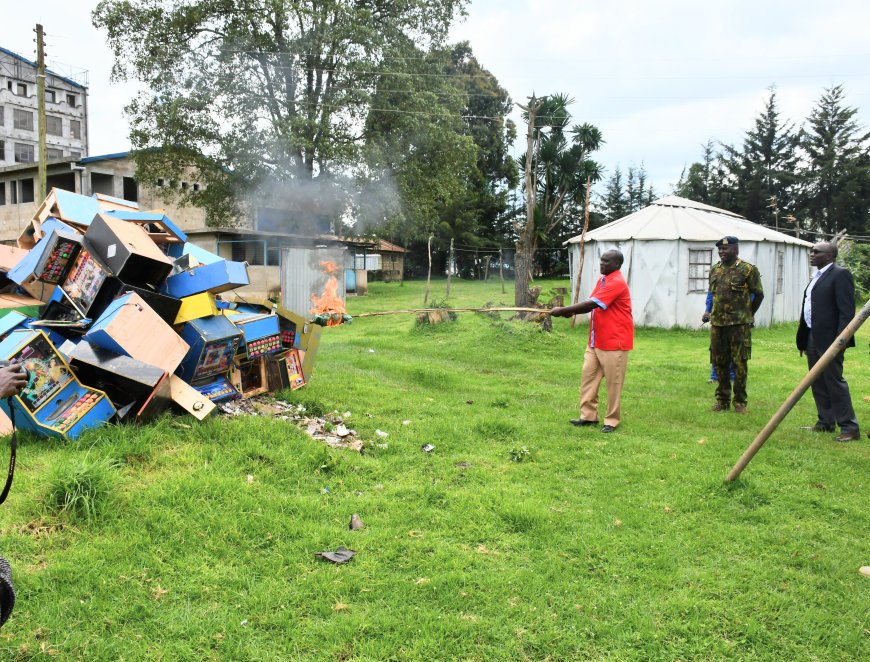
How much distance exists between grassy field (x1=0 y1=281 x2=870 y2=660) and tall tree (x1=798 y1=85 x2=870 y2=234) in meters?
38.4

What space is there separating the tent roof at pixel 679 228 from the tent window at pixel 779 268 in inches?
15.8

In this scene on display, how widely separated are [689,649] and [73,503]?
3542 millimetres

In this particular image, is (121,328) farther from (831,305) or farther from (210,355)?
(831,305)

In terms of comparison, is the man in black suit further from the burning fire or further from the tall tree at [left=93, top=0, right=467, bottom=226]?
the tall tree at [left=93, top=0, right=467, bottom=226]

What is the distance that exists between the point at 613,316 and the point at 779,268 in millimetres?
14262

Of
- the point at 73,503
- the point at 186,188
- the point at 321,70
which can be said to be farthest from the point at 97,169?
the point at 73,503

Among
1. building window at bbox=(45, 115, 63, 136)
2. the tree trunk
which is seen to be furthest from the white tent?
building window at bbox=(45, 115, 63, 136)

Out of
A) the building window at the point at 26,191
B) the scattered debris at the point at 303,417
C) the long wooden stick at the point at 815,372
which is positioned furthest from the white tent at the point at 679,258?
the building window at the point at 26,191

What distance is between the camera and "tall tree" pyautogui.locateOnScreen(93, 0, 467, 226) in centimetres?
1967

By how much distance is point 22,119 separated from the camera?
4447 centimetres

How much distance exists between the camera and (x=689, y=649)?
2.90 meters

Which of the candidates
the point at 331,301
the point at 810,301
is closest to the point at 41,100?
the point at 331,301

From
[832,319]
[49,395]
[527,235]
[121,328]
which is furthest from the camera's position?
[527,235]

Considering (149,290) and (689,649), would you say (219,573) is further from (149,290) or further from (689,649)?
(149,290)
